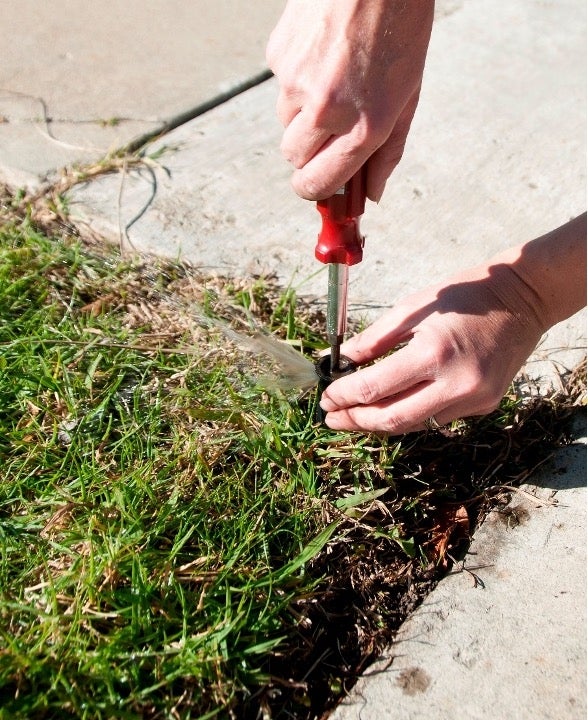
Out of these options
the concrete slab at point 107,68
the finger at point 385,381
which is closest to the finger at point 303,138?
the finger at point 385,381

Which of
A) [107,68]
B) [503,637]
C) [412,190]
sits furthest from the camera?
[107,68]

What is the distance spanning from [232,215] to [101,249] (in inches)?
16.4

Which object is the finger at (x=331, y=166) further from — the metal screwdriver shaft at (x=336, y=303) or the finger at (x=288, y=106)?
the metal screwdriver shaft at (x=336, y=303)

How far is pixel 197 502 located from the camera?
1.70m

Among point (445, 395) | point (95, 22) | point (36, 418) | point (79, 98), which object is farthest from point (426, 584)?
point (95, 22)

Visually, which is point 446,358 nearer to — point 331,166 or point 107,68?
point 331,166

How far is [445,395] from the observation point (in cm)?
158

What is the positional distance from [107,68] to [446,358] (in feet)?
7.33

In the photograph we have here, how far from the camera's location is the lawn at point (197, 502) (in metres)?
1.45

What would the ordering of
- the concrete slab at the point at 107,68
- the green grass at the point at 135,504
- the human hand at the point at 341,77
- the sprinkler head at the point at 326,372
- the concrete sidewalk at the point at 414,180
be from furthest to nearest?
1. the concrete slab at the point at 107,68
2. the sprinkler head at the point at 326,372
3. the concrete sidewalk at the point at 414,180
4. the green grass at the point at 135,504
5. the human hand at the point at 341,77

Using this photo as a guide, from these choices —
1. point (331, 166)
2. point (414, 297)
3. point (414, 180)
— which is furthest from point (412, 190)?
point (331, 166)

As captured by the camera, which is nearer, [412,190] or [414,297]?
[414,297]

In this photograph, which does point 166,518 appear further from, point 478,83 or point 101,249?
point 478,83

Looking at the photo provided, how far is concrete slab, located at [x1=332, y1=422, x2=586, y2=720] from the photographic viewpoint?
4.85 ft
